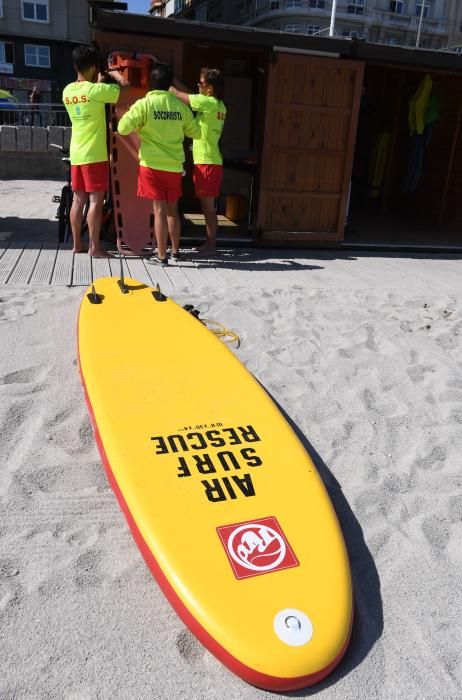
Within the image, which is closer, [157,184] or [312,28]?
[157,184]

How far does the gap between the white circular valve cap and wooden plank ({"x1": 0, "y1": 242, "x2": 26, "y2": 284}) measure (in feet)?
13.9

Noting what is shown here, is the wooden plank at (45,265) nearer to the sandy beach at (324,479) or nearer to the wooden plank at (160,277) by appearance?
the sandy beach at (324,479)

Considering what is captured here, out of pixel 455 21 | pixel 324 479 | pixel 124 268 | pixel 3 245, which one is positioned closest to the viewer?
pixel 324 479

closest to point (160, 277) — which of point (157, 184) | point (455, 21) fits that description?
point (157, 184)

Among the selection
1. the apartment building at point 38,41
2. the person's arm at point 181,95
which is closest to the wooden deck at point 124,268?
the person's arm at point 181,95

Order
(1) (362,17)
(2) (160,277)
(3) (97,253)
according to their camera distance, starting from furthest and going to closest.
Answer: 1. (1) (362,17)
2. (3) (97,253)
3. (2) (160,277)

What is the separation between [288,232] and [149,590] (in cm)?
602

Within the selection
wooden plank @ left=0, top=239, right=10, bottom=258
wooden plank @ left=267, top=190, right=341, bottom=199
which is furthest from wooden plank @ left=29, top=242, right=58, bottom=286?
wooden plank @ left=267, top=190, right=341, bottom=199

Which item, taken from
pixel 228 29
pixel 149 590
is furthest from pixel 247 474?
pixel 228 29

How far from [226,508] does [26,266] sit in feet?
Result: 14.3

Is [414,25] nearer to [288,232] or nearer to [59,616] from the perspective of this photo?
[288,232]

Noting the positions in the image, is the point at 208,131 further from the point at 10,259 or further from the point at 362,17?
the point at 362,17

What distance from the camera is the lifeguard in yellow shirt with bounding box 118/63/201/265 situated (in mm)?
5348

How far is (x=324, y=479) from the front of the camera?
2.64m
